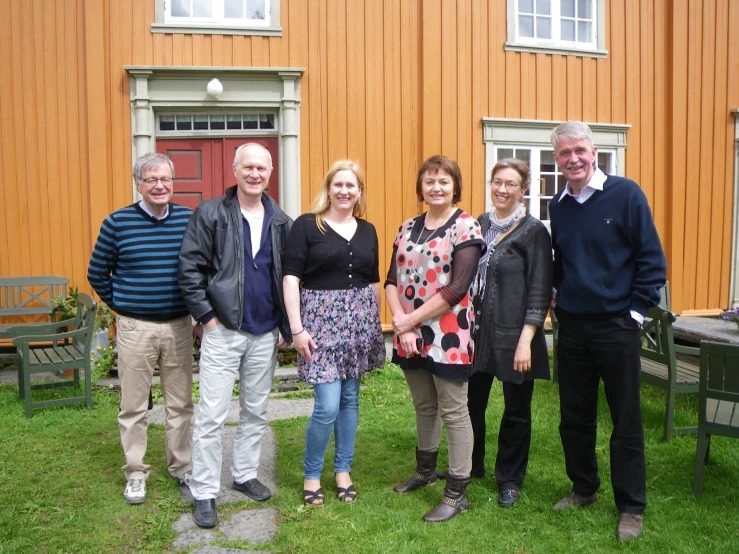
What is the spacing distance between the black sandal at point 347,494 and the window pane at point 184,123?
5.30 meters

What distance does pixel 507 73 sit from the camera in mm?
8133

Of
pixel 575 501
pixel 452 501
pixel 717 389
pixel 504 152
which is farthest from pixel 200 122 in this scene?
pixel 717 389

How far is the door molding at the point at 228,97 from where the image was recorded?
7.26m

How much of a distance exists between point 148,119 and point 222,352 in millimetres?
4782

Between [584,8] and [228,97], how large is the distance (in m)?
4.88

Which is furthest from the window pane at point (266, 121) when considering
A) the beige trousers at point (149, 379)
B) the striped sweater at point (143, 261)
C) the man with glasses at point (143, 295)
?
the beige trousers at point (149, 379)

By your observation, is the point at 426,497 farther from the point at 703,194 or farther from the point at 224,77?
the point at 703,194

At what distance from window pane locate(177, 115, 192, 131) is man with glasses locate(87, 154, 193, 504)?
4219 mm

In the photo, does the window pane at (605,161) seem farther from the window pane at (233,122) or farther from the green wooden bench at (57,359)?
the green wooden bench at (57,359)

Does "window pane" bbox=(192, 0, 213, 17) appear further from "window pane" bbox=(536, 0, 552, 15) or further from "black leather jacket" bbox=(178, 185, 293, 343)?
"black leather jacket" bbox=(178, 185, 293, 343)

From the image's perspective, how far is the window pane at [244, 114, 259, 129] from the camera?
7.70m

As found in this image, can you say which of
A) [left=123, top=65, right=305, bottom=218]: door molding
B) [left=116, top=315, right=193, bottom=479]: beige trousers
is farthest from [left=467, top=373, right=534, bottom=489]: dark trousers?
[left=123, top=65, right=305, bottom=218]: door molding

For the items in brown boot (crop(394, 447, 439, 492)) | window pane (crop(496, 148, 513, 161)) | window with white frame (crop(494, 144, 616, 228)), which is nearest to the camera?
brown boot (crop(394, 447, 439, 492))

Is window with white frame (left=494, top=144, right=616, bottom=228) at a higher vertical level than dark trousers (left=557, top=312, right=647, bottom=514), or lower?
higher
